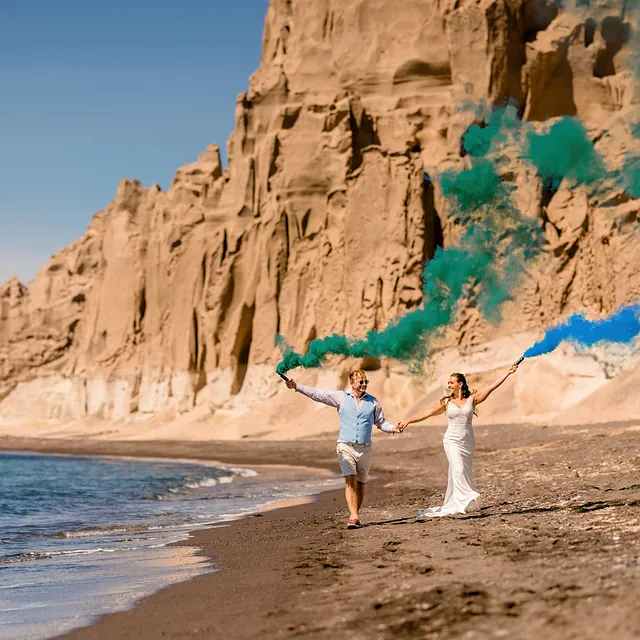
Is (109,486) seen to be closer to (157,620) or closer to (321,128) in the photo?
(157,620)

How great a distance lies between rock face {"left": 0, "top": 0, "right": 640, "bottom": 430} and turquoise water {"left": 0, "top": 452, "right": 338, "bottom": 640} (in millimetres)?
21664

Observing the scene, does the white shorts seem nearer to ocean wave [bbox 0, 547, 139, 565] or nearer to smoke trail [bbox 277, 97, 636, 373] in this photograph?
ocean wave [bbox 0, 547, 139, 565]

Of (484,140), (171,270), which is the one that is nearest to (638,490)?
(484,140)

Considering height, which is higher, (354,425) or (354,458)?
(354,425)

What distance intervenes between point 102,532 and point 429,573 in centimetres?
736

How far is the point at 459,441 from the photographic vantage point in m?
10.0

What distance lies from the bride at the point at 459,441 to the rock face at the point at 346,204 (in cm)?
2817

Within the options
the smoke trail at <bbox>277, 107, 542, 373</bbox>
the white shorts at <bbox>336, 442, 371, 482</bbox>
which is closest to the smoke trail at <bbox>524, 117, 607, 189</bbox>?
the smoke trail at <bbox>277, 107, 542, 373</bbox>

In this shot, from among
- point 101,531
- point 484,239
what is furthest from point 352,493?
point 484,239

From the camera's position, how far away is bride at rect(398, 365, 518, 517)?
996cm

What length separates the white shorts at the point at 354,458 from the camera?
9609 millimetres

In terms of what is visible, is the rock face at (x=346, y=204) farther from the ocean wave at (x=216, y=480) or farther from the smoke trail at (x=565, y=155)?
the ocean wave at (x=216, y=480)

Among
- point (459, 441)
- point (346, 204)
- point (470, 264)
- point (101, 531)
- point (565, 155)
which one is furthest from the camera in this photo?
point (346, 204)

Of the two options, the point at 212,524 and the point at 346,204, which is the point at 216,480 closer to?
the point at 212,524
